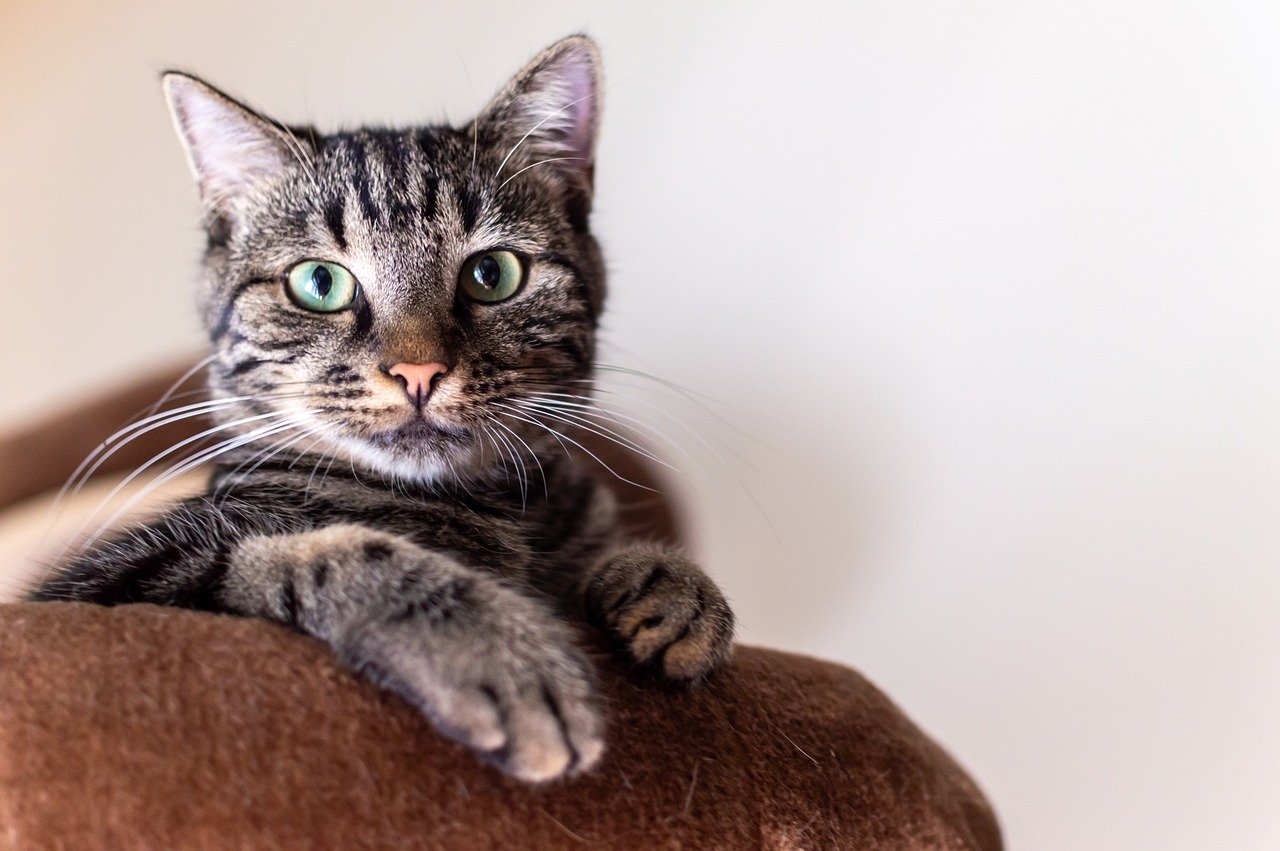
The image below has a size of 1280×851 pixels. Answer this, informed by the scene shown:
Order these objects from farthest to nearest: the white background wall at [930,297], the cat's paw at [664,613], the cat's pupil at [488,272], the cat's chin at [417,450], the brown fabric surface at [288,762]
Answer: the white background wall at [930,297] < the cat's pupil at [488,272] < the cat's chin at [417,450] < the cat's paw at [664,613] < the brown fabric surface at [288,762]

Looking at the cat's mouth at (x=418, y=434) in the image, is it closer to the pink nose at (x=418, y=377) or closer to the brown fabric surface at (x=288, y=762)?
the pink nose at (x=418, y=377)

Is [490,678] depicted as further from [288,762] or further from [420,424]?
[420,424]

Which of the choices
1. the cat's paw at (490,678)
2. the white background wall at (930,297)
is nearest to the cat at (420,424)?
the cat's paw at (490,678)

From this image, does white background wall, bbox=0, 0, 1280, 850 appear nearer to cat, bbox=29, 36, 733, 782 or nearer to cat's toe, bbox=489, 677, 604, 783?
cat, bbox=29, 36, 733, 782

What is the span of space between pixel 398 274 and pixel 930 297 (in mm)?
1183

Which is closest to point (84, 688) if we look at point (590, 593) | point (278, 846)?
point (278, 846)

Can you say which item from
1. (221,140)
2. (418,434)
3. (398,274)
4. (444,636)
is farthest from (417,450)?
(221,140)

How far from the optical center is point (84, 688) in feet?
1.71

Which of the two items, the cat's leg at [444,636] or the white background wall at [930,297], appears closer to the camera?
the cat's leg at [444,636]

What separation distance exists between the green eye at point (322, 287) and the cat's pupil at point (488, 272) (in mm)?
133

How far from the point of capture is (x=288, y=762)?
52 cm

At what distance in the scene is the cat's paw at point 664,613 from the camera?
691 mm

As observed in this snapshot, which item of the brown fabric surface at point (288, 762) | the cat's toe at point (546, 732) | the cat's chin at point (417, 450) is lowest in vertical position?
the brown fabric surface at point (288, 762)

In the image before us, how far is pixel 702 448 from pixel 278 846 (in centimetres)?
141
